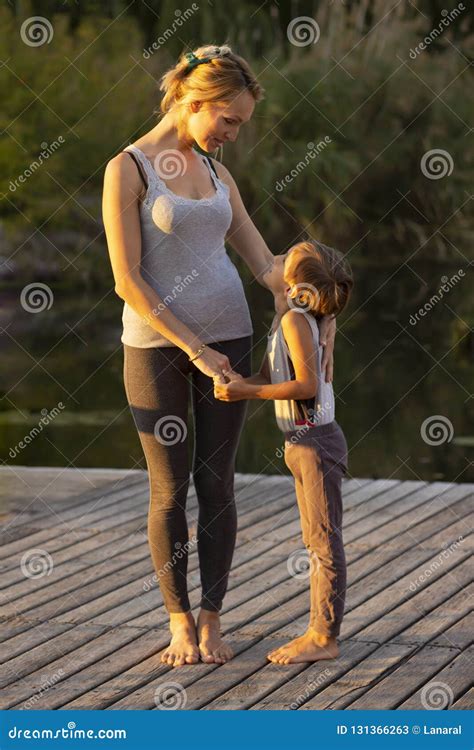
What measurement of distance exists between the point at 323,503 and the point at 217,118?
33.9 inches

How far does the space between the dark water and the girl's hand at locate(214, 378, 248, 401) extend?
11.8 feet

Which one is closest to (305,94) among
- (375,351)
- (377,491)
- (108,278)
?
(108,278)

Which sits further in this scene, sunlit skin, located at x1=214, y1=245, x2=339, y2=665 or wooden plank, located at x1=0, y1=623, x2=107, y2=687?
wooden plank, located at x1=0, y1=623, x2=107, y2=687

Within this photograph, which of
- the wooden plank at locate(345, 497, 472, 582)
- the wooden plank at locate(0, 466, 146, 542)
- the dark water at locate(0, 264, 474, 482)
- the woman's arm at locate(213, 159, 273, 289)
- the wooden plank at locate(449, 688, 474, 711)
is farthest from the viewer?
the dark water at locate(0, 264, 474, 482)

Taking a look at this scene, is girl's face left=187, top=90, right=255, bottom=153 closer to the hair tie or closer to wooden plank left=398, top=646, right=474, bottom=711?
the hair tie

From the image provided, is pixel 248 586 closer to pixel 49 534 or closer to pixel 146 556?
pixel 146 556

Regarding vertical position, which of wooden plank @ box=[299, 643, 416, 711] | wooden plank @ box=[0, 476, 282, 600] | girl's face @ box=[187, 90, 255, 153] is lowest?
wooden plank @ box=[0, 476, 282, 600]

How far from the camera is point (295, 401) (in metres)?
2.99

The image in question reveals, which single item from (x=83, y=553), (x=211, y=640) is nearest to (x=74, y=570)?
(x=83, y=553)

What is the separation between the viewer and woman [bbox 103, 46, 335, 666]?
9.40 feet

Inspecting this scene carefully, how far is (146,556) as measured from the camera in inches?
155

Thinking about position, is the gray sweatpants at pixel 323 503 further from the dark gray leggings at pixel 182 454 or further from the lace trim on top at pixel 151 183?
the lace trim on top at pixel 151 183

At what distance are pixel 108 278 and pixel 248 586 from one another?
10127mm

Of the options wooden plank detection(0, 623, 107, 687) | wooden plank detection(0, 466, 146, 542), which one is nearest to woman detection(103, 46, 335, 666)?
wooden plank detection(0, 623, 107, 687)
